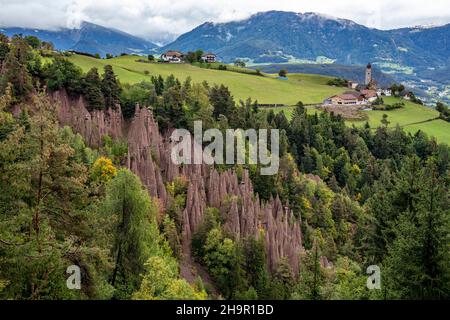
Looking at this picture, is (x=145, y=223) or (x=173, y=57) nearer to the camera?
(x=145, y=223)

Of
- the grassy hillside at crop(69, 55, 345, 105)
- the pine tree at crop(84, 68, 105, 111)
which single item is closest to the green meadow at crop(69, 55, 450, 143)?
the grassy hillside at crop(69, 55, 345, 105)

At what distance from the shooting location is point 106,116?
72.2m

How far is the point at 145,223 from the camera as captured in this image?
3784 centimetres

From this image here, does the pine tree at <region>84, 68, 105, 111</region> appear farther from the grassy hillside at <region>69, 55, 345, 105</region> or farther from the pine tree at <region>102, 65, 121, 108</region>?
the grassy hillside at <region>69, 55, 345, 105</region>

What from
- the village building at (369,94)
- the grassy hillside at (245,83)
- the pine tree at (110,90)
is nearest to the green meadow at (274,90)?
the grassy hillside at (245,83)

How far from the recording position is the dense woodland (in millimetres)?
24391

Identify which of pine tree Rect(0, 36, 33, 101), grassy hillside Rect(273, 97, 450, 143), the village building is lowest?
grassy hillside Rect(273, 97, 450, 143)

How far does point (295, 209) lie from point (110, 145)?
33.7 m

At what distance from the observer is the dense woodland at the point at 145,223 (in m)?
24.4

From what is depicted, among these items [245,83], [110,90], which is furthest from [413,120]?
[110,90]

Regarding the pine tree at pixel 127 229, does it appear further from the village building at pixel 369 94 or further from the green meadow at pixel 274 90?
the village building at pixel 369 94

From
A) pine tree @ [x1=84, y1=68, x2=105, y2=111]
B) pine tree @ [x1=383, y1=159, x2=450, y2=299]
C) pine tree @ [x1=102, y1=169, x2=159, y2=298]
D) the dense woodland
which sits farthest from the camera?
pine tree @ [x1=84, y1=68, x2=105, y2=111]

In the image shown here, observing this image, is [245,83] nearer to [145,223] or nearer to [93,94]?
[93,94]
